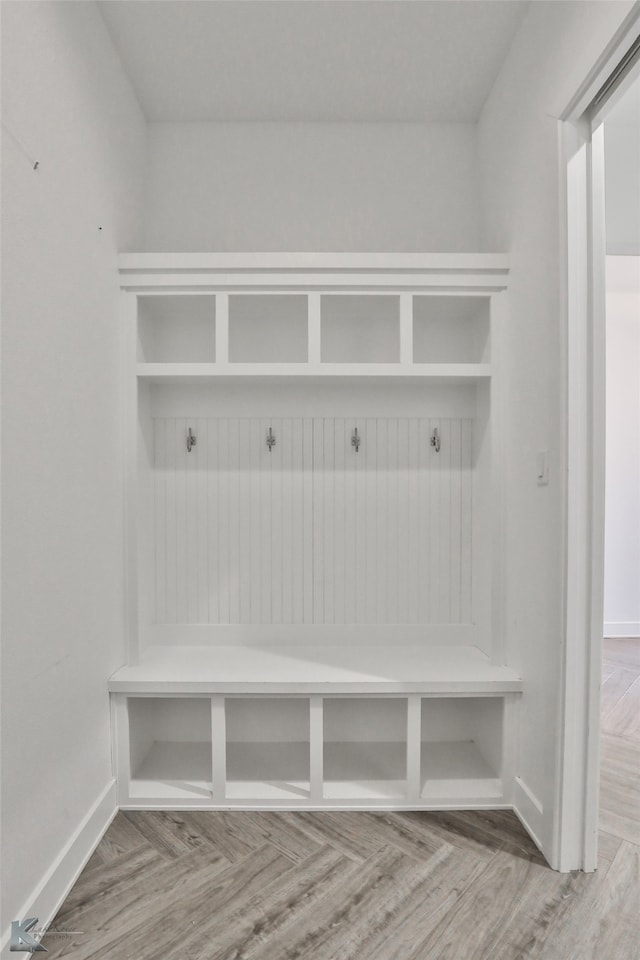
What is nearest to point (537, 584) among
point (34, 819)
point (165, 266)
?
point (34, 819)

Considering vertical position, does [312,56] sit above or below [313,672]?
above

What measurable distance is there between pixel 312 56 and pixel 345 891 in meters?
2.83

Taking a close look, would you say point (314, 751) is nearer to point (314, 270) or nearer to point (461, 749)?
point (461, 749)

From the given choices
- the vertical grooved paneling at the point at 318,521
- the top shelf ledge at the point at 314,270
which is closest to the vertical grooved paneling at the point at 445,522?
the vertical grooved paneling at the point at 318,521

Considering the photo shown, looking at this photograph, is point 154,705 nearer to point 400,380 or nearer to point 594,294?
point 400,380

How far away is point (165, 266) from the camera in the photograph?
1994 mm

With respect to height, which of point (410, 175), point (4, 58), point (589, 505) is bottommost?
point (589, 505)

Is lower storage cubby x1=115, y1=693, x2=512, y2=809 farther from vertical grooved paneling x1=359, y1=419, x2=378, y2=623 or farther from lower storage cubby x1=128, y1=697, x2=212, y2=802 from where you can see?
vertical grooved paneling x1=359, y1=419, x2=378, y2=623

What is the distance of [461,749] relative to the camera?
226cm

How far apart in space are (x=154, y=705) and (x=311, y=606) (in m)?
0.80

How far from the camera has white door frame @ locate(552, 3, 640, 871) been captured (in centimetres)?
152

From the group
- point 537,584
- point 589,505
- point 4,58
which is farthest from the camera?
point 537,584

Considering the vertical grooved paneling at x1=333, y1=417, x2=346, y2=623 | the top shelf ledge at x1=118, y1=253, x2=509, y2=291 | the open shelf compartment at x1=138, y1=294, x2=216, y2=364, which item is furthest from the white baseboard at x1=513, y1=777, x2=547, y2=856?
the open shelf compartment at x1=138, y1=294, x2=216, y2=364

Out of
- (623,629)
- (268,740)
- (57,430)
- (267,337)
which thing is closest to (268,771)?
(268,740)
